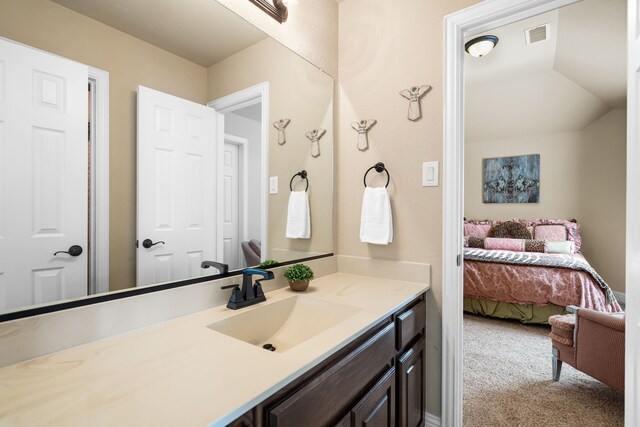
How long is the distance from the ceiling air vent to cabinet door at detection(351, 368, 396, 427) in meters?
3.21

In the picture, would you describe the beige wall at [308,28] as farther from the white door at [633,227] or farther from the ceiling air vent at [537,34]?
the ceiling air vent at [537,34]

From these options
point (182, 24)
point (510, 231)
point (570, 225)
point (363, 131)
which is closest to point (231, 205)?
point (182, 24)

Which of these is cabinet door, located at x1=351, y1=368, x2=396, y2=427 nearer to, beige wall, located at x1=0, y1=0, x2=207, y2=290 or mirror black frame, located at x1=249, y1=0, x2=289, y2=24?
beige wall, located at x1=0, y1=0, x2=207, y2=290

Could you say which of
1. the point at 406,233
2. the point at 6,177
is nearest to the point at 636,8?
the point at 406,233

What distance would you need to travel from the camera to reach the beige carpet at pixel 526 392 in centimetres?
183

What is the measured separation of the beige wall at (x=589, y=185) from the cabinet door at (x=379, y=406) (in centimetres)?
490

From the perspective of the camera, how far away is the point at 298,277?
1.42 metres

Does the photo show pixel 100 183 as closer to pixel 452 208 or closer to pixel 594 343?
pixel 452 208

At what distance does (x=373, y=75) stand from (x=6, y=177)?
1673 mm

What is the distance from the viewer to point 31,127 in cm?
76

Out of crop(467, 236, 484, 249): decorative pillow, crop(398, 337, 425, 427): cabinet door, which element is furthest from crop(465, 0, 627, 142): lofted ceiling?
crop(398, 337, 425, 427): cabinet door

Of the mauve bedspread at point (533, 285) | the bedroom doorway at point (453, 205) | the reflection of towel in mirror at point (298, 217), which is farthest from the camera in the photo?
the mauve bedspread at point (533, 285)

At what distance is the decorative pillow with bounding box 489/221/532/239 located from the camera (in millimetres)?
4578

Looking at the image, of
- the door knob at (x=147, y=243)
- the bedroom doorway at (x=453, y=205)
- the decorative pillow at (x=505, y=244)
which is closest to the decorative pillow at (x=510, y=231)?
the decorative pillow at (x=505, y=244)
